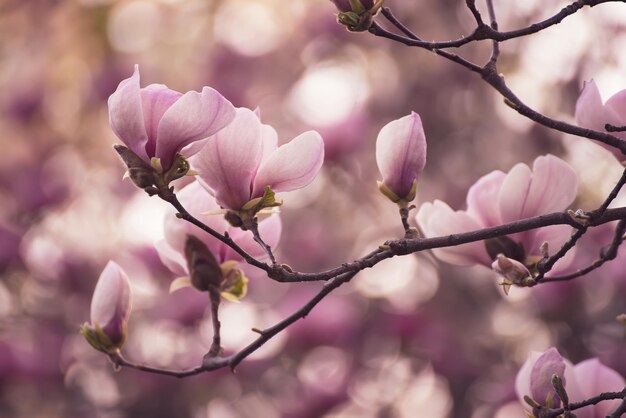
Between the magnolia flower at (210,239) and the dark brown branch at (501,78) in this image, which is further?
the magnolia flower at (210,239)

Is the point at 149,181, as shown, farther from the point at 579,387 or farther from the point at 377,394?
the point at 377,394

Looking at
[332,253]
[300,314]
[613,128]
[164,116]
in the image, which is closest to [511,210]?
[613,128]

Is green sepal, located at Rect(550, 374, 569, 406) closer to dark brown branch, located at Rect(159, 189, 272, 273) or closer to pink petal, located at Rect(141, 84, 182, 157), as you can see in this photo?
dark brown branch, located at Rect(159, 189, 272, 273)

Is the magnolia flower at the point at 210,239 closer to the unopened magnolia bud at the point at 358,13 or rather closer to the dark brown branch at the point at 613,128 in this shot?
the unopened magnolia bud at the point at 358,13

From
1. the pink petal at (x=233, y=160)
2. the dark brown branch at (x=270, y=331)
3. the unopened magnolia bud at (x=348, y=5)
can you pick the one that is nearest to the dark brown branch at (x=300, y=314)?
the dark brown branch at (x=270, y=331)

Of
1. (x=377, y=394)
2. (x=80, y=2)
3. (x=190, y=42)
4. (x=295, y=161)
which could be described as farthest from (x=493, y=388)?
(x=80, y=2)
